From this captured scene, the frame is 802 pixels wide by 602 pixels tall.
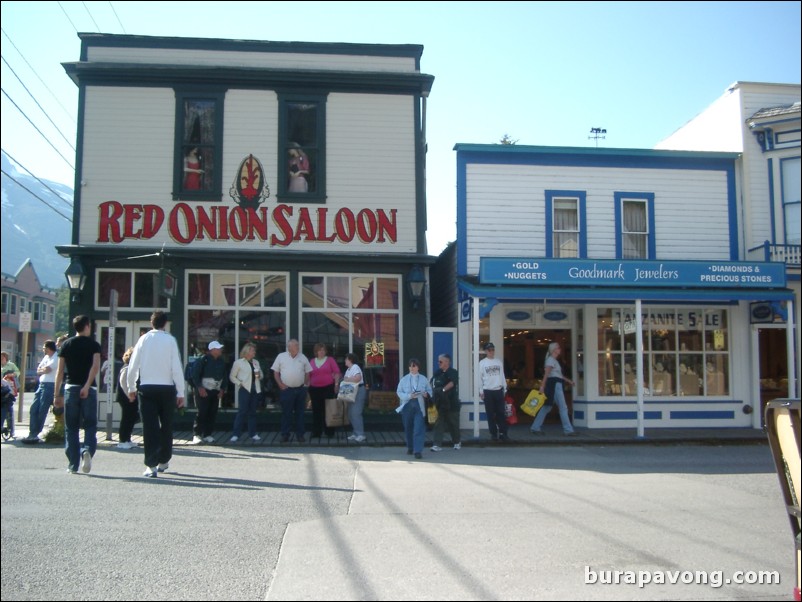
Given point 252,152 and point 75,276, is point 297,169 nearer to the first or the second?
point 252,152

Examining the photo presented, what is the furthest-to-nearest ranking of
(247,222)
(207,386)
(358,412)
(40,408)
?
(247,222) < (358,412) < (207,386) < (40,408)

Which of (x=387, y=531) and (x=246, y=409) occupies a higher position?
(x=246, y=409)

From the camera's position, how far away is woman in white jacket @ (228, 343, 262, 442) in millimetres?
13031

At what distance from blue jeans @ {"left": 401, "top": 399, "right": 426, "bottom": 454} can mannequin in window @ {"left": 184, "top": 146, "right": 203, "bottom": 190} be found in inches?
280

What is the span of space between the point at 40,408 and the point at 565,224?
435 inches

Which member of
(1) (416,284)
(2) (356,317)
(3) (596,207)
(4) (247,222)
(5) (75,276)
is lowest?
(2) (356,317)

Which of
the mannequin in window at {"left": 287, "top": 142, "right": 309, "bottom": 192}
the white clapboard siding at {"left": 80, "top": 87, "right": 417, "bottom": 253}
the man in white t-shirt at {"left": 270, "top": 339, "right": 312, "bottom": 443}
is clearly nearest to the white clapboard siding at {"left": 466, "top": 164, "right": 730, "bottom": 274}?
the white clapboard siding at {"left": 80, "top": 87, "right": 417, "bottom": 253}

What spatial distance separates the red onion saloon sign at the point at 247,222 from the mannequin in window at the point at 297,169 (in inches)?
20.5

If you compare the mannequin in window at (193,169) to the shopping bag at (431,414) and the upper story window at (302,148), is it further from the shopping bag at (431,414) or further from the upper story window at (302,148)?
the shopping bag at (431,414)

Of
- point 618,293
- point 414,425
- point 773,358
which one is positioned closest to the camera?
point 414,425

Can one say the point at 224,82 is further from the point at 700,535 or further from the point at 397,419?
the point at 700,535

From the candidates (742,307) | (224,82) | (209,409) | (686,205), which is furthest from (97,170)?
(742,307)

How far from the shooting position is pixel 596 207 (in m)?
16.3

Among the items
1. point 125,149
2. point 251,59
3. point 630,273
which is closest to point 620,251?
point 630,273
